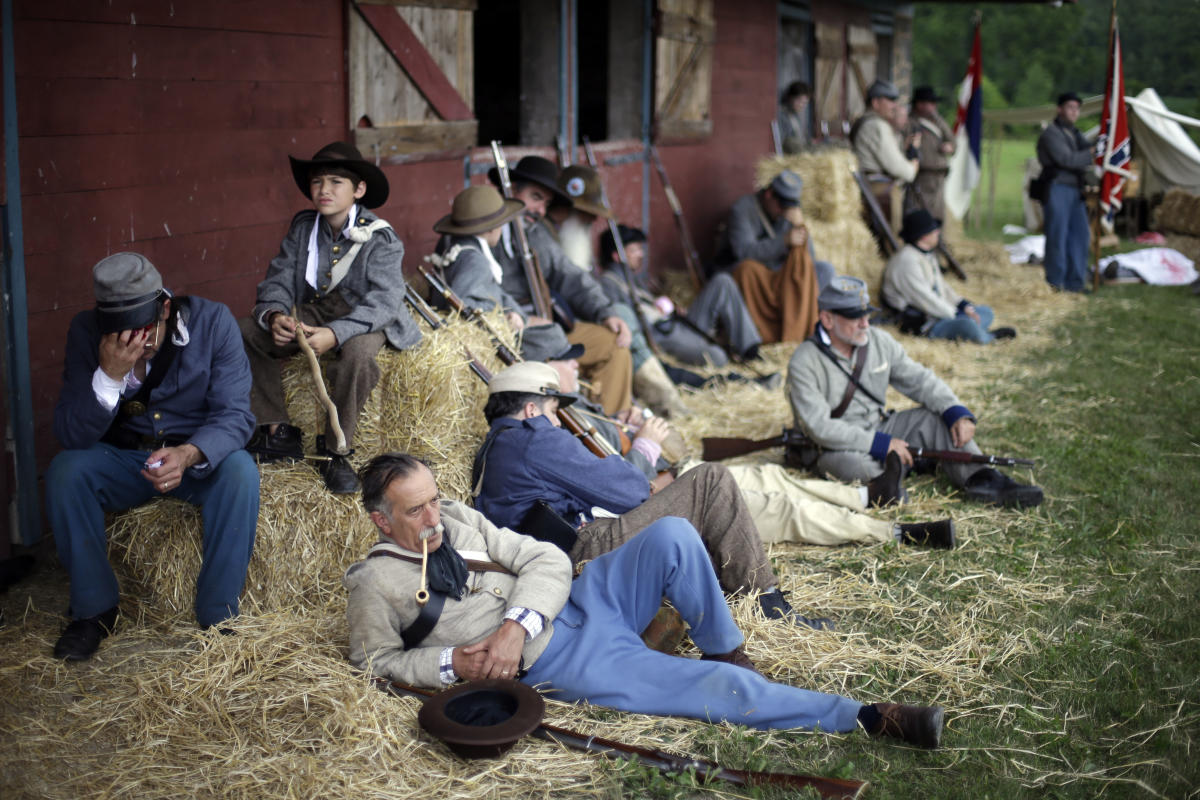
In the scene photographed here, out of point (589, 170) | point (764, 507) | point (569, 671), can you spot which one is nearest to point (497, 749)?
point (569, 671)

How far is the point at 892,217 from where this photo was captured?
12.4 meters

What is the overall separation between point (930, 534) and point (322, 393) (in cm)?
277

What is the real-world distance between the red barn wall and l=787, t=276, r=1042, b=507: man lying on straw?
266cm

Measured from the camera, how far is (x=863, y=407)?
20.1 feet

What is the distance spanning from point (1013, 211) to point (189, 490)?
1888 centimetres

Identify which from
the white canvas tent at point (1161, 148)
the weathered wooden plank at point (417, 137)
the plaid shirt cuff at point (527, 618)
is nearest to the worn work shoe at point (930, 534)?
the plaid shirt cuff at point (527, 618)

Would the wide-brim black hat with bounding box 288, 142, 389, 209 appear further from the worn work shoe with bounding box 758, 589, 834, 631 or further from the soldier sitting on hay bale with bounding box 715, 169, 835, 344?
the soldier sitting on hay bale with bounding box 715, 169, 835, 344

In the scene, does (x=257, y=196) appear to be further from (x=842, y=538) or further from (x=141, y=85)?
Answer: (x=842, y=538)

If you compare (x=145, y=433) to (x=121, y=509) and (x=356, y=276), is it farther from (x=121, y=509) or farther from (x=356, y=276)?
(x=356, y=276)

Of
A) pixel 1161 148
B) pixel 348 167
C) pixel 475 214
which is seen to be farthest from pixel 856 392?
pixel 1161 148

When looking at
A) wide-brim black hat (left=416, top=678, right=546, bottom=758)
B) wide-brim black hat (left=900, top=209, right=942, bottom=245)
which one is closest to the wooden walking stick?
wide-brim black hat (left=416, top=678, right=546, bottom=758)

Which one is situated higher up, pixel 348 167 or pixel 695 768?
pixel 348 167

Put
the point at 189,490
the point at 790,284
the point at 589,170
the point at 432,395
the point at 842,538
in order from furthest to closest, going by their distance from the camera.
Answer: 1. the point at 790,284
2. the point at 589,170
3. the point at 842,538
4. the point at 432,395
5. the point at 189,490

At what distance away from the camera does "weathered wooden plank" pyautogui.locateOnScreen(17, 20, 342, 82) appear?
4.48 metres
